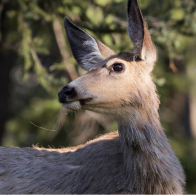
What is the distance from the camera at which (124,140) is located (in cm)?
414

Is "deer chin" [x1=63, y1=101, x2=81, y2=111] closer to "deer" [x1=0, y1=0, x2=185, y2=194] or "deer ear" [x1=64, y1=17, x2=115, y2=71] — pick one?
"deer" [x1=0, y1=0, x2=185, y2=194]

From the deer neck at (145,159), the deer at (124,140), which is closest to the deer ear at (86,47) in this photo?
the deer at (124,140)

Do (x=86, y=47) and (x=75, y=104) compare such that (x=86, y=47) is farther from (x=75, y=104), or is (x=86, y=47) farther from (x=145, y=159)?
(x=145, y=159)

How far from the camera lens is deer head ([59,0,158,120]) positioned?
387 centimetres

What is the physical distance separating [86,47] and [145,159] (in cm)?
187

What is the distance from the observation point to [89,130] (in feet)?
30.4

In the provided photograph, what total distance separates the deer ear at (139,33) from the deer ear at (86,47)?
77 cm

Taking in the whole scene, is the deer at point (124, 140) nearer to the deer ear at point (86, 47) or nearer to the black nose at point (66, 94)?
the black nose at point (66, 94)

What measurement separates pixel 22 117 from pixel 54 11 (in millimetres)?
4010

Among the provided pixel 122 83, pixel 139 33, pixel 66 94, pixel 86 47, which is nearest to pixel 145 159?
pixel 122 83

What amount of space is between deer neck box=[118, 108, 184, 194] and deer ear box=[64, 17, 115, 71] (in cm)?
118

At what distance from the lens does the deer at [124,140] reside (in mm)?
3969

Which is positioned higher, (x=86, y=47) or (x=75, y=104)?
(x=86, y=47)

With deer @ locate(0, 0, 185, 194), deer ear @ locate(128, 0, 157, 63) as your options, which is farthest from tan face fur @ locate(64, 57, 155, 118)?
deer ear @ locate(128, 0, 157, 63)
